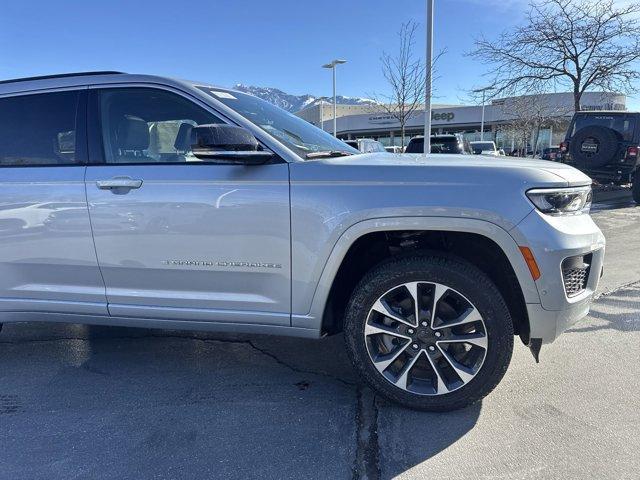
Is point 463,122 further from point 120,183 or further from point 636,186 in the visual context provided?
point 120,183

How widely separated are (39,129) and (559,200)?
3236mm

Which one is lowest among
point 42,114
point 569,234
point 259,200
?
point 569,234

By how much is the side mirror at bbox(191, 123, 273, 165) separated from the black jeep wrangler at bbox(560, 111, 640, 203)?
34.4 feet

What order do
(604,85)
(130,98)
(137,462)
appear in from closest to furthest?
(137,462), (130,98), (604,85)

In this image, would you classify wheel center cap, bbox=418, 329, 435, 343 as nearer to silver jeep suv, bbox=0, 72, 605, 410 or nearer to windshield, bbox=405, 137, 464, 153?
silver jeep suv, bbox=0, 72, 605, 410

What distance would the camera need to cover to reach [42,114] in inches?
130

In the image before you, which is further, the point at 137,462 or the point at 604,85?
the point at 604,85

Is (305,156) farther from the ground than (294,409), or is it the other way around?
(305,156)

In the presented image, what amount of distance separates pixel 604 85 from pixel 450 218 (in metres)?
16.7

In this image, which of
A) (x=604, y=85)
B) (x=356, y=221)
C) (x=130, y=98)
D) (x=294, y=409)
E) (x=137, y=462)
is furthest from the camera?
(x=604, y=85)

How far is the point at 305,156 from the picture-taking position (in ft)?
9.59

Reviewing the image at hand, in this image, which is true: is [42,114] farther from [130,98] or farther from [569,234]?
[569,234]

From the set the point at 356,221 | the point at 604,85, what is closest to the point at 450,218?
the point at 356,221

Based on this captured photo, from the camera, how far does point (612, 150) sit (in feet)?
35.2
